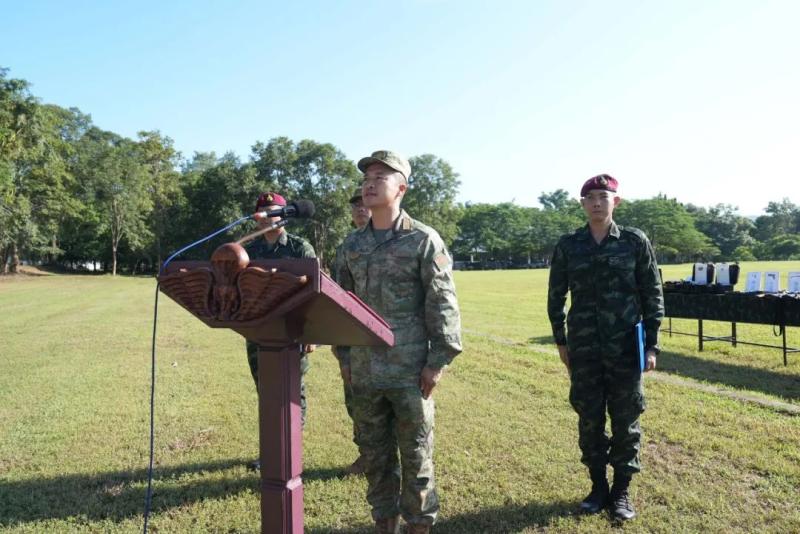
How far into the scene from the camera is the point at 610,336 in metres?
3.62

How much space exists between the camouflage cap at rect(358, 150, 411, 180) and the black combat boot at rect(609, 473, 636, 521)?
251cm

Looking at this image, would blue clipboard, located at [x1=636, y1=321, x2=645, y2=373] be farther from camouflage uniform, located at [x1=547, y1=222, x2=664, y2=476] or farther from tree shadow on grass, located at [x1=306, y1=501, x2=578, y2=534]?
tree shadow on grass, located at [x1=306, y1=501, x2=578, y2=534]

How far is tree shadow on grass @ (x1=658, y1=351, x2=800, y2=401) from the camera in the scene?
6.98m

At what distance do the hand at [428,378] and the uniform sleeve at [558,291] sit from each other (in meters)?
1.37

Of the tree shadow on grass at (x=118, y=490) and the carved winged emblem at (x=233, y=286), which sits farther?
the tree shadow on grass at (x=118, y=490)

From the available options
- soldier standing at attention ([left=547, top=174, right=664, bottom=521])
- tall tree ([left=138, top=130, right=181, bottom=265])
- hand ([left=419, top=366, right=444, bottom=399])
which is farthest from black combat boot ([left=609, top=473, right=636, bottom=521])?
tall tree ([left=138, top=130, right=181, bottom=265])

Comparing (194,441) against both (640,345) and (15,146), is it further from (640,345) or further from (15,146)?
(15,146)

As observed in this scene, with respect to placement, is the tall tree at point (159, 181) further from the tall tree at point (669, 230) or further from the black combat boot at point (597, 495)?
the tall tree at point (669, 230)

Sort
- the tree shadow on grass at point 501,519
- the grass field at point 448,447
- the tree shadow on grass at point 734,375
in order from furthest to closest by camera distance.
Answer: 1. the tree shadow on grass at point 734,375
2. the grass field at point 448,447
3. the tree shadow on grass at point 501,519

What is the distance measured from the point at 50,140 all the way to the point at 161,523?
46.5 m

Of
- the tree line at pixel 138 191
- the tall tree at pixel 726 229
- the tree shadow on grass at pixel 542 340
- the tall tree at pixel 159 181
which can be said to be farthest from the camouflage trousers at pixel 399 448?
the tall tree at pixel 726 229

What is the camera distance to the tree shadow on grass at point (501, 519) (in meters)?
3.54

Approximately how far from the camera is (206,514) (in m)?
3.82

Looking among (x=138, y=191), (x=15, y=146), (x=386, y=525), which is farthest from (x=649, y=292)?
(x=138, y=191)
